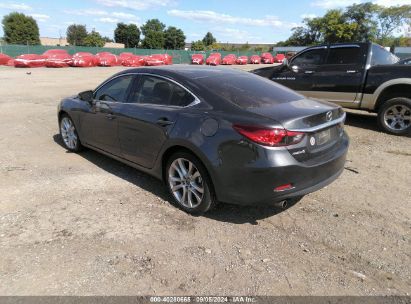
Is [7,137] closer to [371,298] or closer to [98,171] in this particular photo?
[98,171]

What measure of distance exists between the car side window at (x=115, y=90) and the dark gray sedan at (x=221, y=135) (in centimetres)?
2

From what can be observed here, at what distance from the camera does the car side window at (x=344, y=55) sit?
8109 mm

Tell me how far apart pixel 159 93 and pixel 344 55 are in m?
5.58

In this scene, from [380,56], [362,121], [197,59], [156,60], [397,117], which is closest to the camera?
[397,117]

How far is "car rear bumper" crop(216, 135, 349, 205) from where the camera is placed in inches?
132

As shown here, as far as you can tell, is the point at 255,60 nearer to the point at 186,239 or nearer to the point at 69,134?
the point at 69,134

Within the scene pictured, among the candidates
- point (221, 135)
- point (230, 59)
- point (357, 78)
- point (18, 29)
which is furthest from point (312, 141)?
point (18, 29)

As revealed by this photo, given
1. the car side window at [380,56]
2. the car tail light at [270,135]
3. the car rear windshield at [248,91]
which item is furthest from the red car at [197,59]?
the car tail light at [270,135]

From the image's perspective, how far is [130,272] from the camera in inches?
121

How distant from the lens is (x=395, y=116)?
756 cm

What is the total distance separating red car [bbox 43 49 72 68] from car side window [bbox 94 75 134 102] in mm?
29297

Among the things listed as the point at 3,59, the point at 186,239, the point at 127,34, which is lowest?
the point at 186,239

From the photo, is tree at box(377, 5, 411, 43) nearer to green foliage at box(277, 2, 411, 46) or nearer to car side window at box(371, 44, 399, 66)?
green foliage at box(277, 2, 411, 46)

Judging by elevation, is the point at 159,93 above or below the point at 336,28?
below
